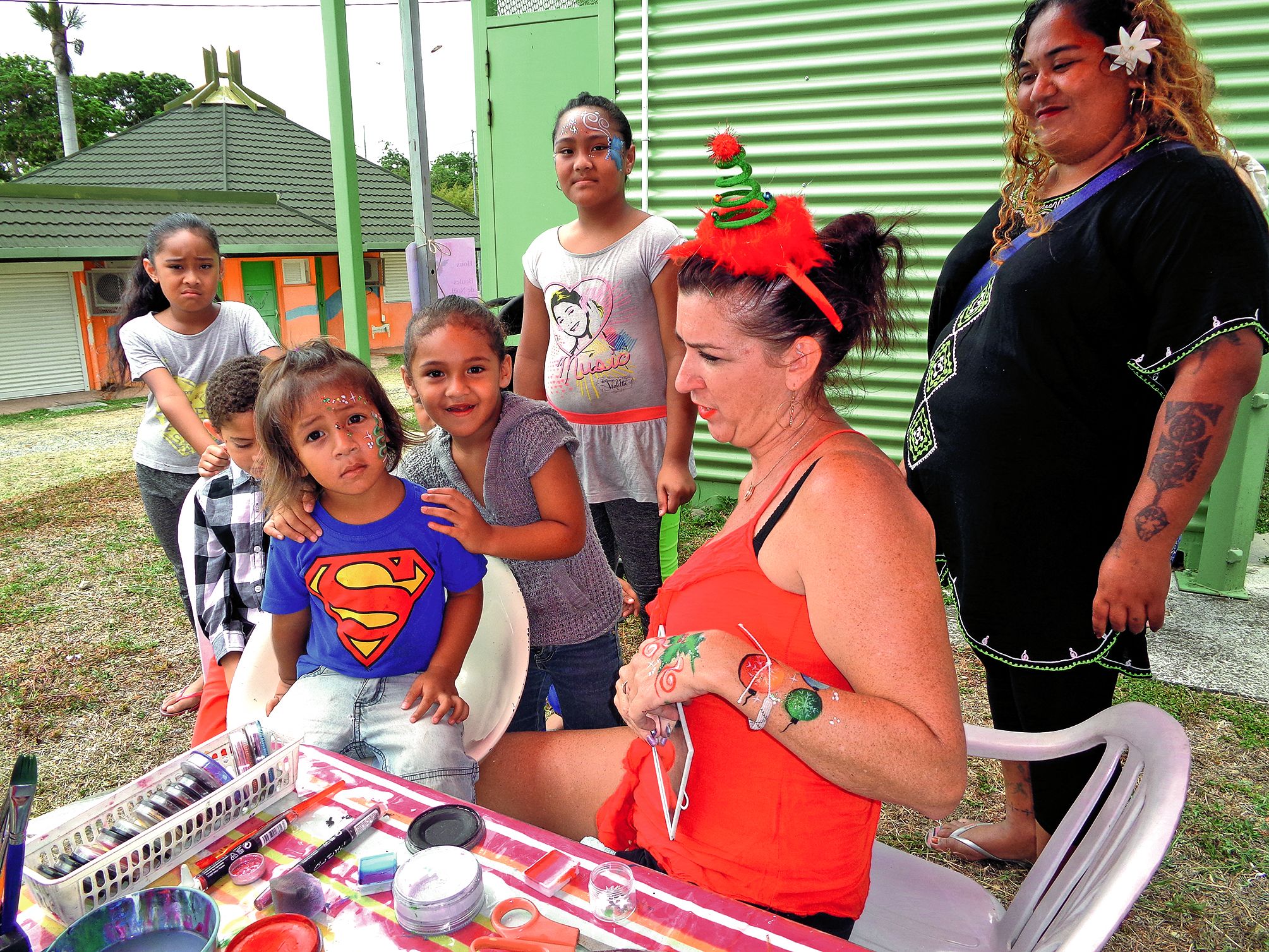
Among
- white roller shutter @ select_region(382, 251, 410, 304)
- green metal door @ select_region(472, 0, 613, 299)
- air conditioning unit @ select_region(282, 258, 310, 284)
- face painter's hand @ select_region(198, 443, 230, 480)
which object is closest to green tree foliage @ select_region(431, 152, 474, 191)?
white roller shutter @ select_region(382, 251, 410, 304)

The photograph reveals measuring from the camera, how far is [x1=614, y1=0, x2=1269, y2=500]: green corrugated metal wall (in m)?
4.63

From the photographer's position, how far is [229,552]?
240cm

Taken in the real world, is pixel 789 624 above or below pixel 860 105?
below

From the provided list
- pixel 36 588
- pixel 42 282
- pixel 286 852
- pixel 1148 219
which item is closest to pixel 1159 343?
pixel 1148 219

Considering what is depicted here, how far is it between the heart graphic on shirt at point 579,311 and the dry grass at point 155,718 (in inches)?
65.5

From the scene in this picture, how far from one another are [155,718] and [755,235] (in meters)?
3.54

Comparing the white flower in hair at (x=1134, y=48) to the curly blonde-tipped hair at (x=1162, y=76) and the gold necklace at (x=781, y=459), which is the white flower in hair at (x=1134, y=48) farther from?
the gold necklace at (x=781, y=459)

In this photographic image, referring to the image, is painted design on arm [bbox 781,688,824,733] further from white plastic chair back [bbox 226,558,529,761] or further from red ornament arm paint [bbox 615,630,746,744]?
white plastic chair back [bbox 226,558,529,761]

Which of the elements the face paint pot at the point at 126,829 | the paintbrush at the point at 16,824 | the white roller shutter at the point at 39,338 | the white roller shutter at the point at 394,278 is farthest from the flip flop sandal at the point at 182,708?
the white roller shutter at the point at 394,278

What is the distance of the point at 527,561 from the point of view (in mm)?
2154

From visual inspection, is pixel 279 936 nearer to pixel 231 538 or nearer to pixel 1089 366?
pixel 231 538

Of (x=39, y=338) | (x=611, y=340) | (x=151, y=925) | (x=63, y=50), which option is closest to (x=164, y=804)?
(x=151, y=925)

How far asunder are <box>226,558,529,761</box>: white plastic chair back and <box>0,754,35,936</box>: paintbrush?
99 centimetres

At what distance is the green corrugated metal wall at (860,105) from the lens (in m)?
4.63
